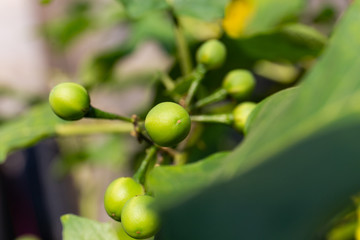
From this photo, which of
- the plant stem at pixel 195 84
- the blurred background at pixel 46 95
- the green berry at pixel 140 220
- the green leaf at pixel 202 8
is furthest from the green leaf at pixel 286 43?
the blurred background at pixel 46 95

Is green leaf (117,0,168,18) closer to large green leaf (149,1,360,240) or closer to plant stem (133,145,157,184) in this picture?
plant stem (133,145,157,184)

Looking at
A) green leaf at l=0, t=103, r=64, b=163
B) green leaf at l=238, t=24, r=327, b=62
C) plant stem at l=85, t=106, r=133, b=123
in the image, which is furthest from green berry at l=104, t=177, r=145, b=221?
green leaf at l=238, t=24, r=327, b=62

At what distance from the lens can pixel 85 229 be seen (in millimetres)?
572

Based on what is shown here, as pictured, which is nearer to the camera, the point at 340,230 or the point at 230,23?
the point at 340,230

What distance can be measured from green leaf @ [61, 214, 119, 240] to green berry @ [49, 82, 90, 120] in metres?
0.14

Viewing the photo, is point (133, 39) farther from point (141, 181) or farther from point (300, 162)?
point (300, 162)

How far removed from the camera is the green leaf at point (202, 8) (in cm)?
77

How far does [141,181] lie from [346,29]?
1.00 feet

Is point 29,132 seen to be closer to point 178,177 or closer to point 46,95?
point 178,177

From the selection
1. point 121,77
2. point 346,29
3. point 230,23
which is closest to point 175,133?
point 346,29

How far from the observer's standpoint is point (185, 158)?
0.76 m

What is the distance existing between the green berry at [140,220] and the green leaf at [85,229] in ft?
0.43

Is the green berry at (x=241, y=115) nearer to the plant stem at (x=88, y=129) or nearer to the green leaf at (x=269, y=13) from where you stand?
the plant stem at (x=88, y=129)

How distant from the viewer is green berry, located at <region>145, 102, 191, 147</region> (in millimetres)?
472
